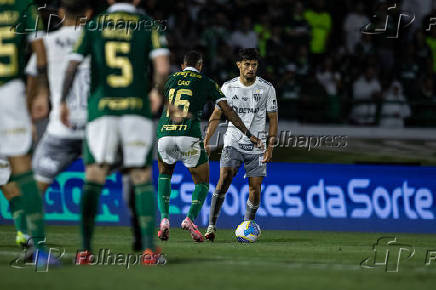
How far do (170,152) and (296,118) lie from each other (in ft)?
22.0

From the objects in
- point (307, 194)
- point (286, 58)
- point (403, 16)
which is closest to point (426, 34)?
point (403, 16)

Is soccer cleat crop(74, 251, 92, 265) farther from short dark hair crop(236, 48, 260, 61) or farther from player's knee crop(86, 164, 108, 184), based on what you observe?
short dark hair crop(236, 48, 260, 61)

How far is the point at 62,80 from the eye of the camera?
917 centimetres

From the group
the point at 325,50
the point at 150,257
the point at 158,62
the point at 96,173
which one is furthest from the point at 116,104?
the point at 325,50

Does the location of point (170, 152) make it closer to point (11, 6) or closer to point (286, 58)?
point (11, 6)

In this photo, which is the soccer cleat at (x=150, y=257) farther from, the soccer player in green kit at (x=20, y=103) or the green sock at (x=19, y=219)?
the green sock at (x=19, y=219)

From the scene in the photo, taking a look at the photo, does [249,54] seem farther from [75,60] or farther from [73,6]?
[75,60]

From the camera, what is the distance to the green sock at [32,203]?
7820 millimetres

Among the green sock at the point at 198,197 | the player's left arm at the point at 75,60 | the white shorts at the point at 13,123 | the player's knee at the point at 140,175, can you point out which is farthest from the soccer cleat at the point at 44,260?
the green sock at the point at 198,197

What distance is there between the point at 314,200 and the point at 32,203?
6.92 meters

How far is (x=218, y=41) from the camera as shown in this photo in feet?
62.0

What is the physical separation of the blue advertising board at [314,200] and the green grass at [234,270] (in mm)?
2206

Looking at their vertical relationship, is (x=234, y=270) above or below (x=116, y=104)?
below

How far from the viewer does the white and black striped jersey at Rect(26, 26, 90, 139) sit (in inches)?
353
